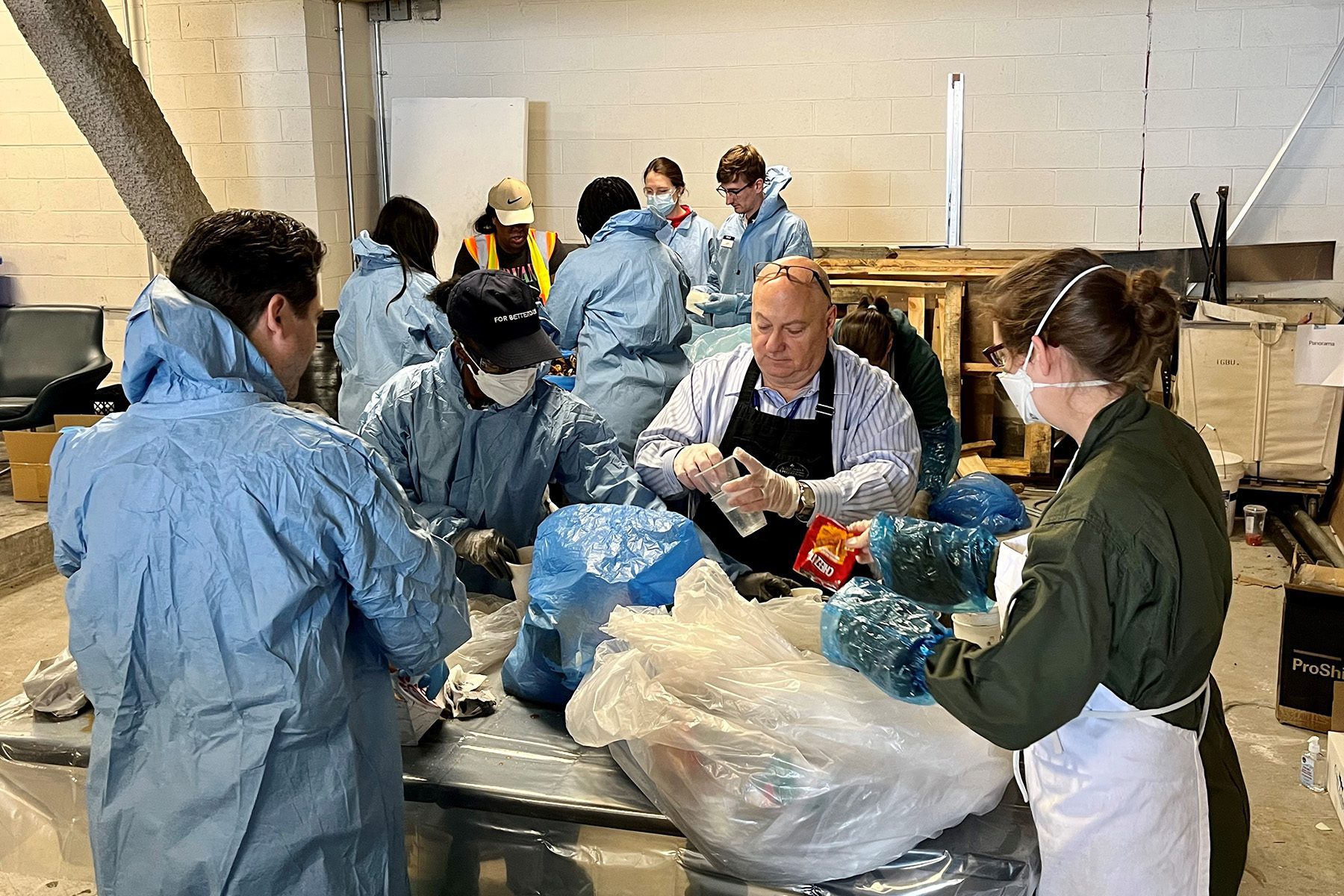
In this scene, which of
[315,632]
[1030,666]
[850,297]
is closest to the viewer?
[1030,666]

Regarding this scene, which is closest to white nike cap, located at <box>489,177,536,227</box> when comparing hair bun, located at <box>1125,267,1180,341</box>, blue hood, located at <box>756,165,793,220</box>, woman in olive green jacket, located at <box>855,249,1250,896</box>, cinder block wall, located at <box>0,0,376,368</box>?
blue hood, located at <box>756,165,793,220</box>

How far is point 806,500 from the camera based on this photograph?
109 inches

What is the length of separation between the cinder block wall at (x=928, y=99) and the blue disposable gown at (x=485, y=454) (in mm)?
4370

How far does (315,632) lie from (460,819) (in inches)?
22.0

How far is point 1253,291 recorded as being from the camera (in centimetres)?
618

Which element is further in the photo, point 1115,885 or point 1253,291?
point 1253,291

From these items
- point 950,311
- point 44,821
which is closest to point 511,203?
point 950,311

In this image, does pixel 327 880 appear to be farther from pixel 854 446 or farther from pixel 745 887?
pixel 854 446

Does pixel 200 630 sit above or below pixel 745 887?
above

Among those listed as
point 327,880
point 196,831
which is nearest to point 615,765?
point 327,880

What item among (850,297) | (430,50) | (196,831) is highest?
(430,50)

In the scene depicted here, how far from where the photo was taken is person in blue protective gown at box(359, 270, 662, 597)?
264 centimetres

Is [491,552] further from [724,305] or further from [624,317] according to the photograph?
[724,305]

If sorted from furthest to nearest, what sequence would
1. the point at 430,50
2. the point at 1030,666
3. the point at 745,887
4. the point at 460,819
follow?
the point at 430,50
the point at 460,819
the point at 745,887
the point at 1030,666
